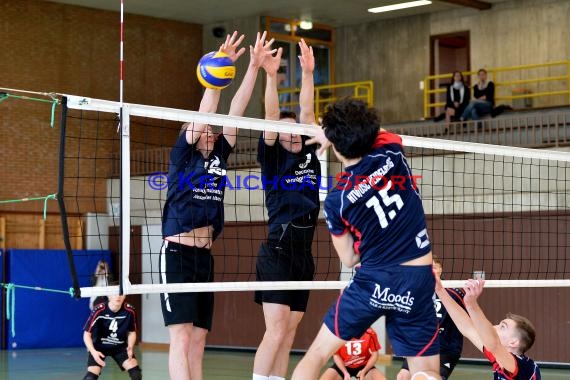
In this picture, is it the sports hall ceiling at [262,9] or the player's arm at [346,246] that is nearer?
the player's arm at [346,246]

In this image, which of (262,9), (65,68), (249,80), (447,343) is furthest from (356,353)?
(262,9)

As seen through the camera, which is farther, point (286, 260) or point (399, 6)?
point (399, 6)

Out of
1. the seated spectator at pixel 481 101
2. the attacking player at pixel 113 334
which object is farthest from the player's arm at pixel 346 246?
the seated spectator at pixel 481 101

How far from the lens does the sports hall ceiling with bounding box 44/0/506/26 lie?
73.6ft

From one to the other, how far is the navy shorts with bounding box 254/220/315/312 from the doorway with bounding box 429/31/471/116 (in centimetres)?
1515

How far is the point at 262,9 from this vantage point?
2327cm

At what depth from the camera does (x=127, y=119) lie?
678 cm

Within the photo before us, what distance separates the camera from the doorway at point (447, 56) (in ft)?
75.6

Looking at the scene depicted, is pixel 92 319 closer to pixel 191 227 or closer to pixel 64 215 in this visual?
pixel 191 227

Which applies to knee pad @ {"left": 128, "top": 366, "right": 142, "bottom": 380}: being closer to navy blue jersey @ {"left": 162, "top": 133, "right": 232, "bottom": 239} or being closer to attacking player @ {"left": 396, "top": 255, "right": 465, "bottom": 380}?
attacking player @ {"left": 396, "top": 255, "right": 465, "bottom": 380}

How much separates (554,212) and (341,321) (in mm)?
10862

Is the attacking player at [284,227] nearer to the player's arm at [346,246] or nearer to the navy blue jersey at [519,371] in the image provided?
the navy blue jersey at [519,371]

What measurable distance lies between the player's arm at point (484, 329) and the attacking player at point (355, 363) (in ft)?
13.0

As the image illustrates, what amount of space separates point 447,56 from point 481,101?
6128mm
